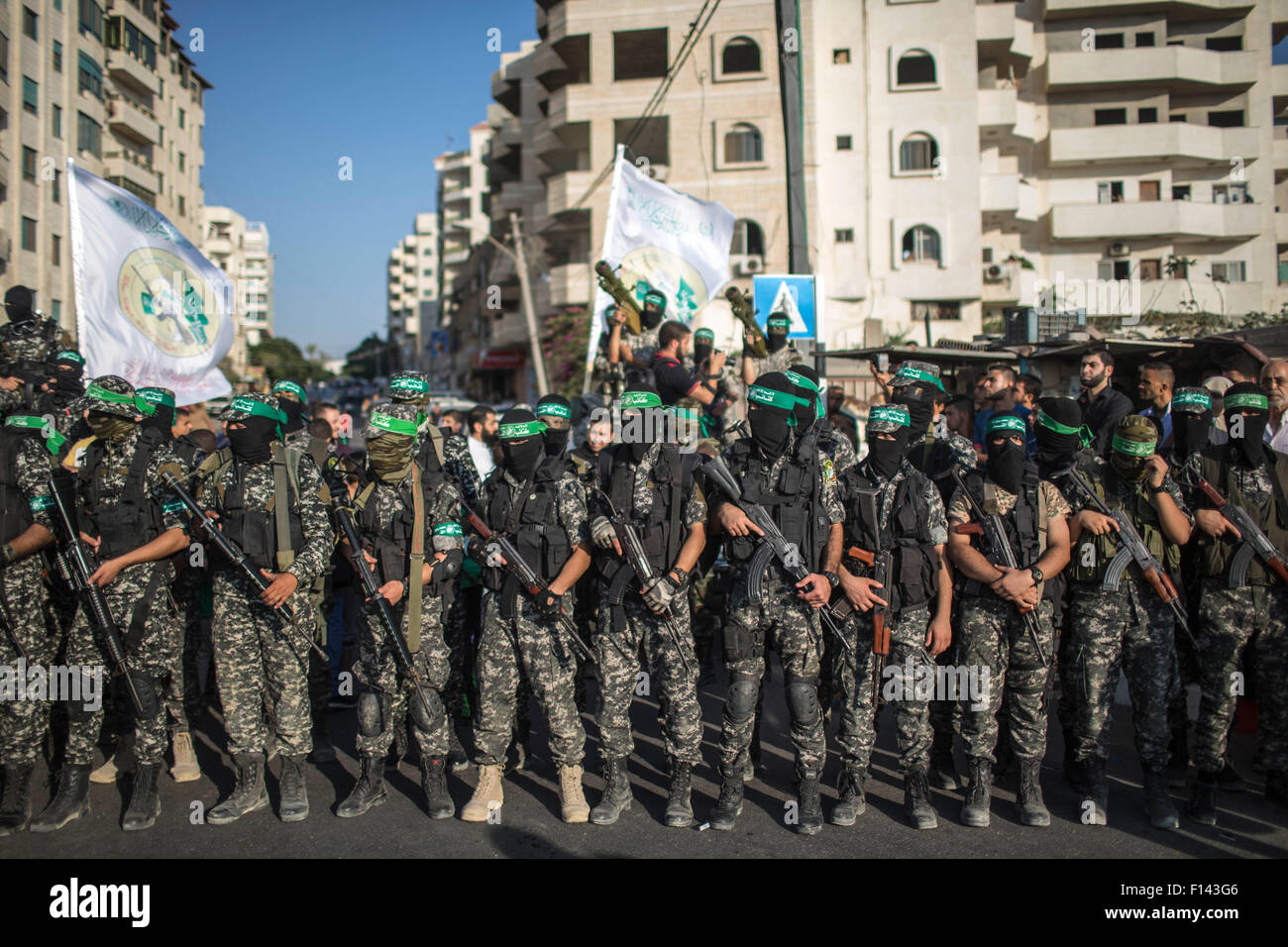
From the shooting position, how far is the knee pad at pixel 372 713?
4.73m

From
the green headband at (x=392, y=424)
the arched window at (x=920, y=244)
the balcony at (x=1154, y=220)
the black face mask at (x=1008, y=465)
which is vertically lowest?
the black face mask at (x=1008, y=465)

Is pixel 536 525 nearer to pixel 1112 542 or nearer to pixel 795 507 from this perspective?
pixel 795 507

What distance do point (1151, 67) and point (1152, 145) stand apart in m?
2.57

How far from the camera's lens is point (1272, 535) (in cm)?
475

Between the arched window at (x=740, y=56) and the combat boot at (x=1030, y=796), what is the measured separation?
2546 cm

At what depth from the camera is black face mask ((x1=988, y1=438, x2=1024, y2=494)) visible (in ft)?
14.8

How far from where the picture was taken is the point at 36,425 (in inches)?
191

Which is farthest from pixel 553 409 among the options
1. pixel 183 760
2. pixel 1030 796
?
pixel 1030 796

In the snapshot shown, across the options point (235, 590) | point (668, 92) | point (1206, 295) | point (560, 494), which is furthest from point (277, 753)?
point (1206, 295)

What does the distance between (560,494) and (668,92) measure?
24185mm

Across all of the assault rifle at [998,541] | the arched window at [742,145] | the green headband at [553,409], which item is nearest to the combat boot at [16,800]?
the green headband at [553,409]

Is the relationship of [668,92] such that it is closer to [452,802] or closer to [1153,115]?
[1153,115]

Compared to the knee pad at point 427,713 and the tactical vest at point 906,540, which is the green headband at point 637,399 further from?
the knee pad at point 427,713

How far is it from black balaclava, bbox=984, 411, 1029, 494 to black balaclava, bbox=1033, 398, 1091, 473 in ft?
0.48
